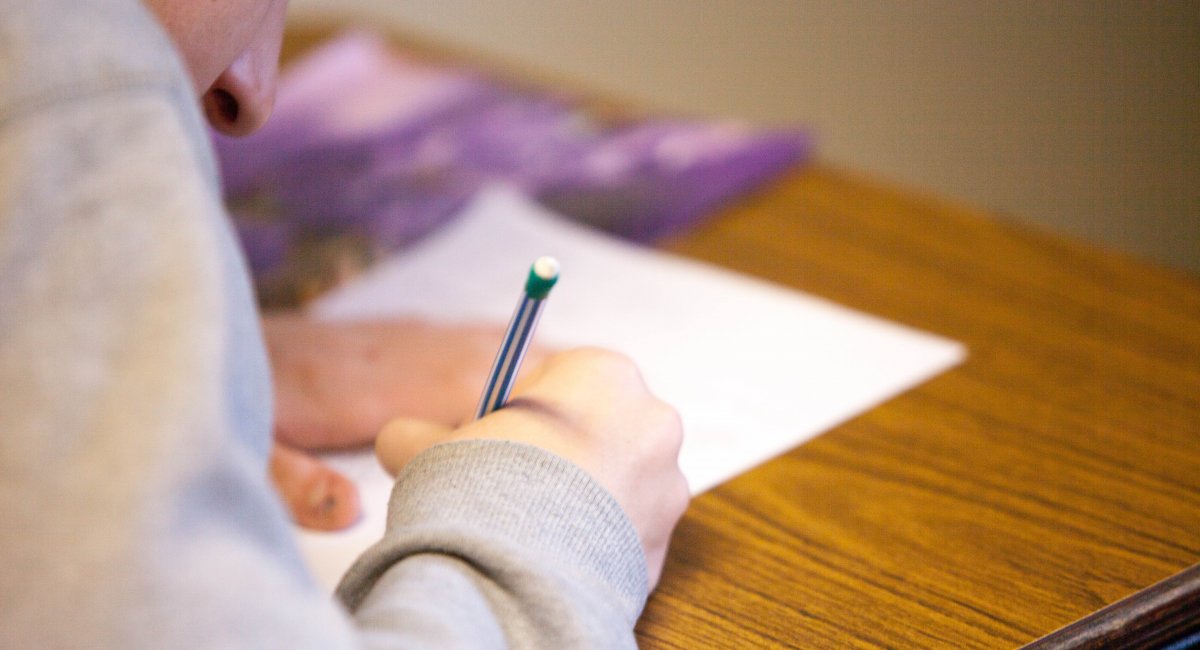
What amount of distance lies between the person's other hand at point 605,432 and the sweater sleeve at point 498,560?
0.01 m

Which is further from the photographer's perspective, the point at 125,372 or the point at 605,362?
the point at 605,362

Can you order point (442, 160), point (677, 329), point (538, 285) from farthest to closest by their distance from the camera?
1. point (442, 160)
2. point (677, 329)
3. point (538, 285)

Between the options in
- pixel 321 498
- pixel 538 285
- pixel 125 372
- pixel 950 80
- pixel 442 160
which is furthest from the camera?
pixel 950 80

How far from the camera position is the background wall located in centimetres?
131

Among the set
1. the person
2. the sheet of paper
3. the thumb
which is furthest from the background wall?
the person

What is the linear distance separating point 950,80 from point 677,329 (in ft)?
3.20

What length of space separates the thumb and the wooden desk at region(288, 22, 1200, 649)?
0.10m

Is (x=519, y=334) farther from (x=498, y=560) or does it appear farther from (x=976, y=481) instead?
(x=976, y=481)

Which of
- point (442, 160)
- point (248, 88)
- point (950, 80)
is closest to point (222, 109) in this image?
point (248, 88)

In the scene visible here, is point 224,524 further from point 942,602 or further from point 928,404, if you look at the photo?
point 928,404

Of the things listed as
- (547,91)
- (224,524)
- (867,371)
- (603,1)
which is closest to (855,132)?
(603,1)

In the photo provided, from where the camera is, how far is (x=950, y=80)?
144 centimetres

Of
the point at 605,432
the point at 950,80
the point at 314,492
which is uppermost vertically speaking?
the point at 950,80

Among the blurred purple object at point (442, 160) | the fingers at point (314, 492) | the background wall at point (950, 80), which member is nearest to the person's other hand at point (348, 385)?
the fingers at point (314, 492)
